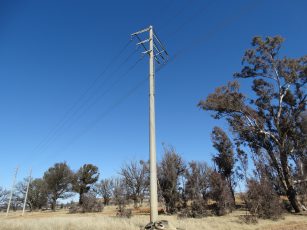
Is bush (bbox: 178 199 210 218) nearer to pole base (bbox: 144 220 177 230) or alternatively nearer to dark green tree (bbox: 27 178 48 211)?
pole base (bbox: 144 220 177 230)

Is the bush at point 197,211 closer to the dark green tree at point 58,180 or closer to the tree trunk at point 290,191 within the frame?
the tree trunk at point 290,191

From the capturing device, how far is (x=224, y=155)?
1368 inches

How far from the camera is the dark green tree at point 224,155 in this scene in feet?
112

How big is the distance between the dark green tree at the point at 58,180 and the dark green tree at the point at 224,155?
33101 mm

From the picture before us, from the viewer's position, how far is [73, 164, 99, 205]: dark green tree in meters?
52.5

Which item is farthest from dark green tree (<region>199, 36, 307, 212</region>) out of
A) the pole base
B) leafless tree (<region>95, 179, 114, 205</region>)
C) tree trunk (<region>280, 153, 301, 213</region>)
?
leafless tree (<region>95, 179, 114, 205</region>)

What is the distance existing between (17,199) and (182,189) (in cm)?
6073

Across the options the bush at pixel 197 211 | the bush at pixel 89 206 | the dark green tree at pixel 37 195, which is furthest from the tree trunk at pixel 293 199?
the dark green tree at pixel 37 195

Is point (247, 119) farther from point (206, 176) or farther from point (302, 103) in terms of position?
point (206, 176)

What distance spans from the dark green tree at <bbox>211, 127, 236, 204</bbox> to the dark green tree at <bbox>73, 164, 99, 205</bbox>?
27.7 metres

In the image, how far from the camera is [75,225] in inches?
562

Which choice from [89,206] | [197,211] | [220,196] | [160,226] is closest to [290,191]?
[220,196]

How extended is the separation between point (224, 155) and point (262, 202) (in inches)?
561

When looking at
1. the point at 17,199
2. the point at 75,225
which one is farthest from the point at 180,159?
the point at 17,199
